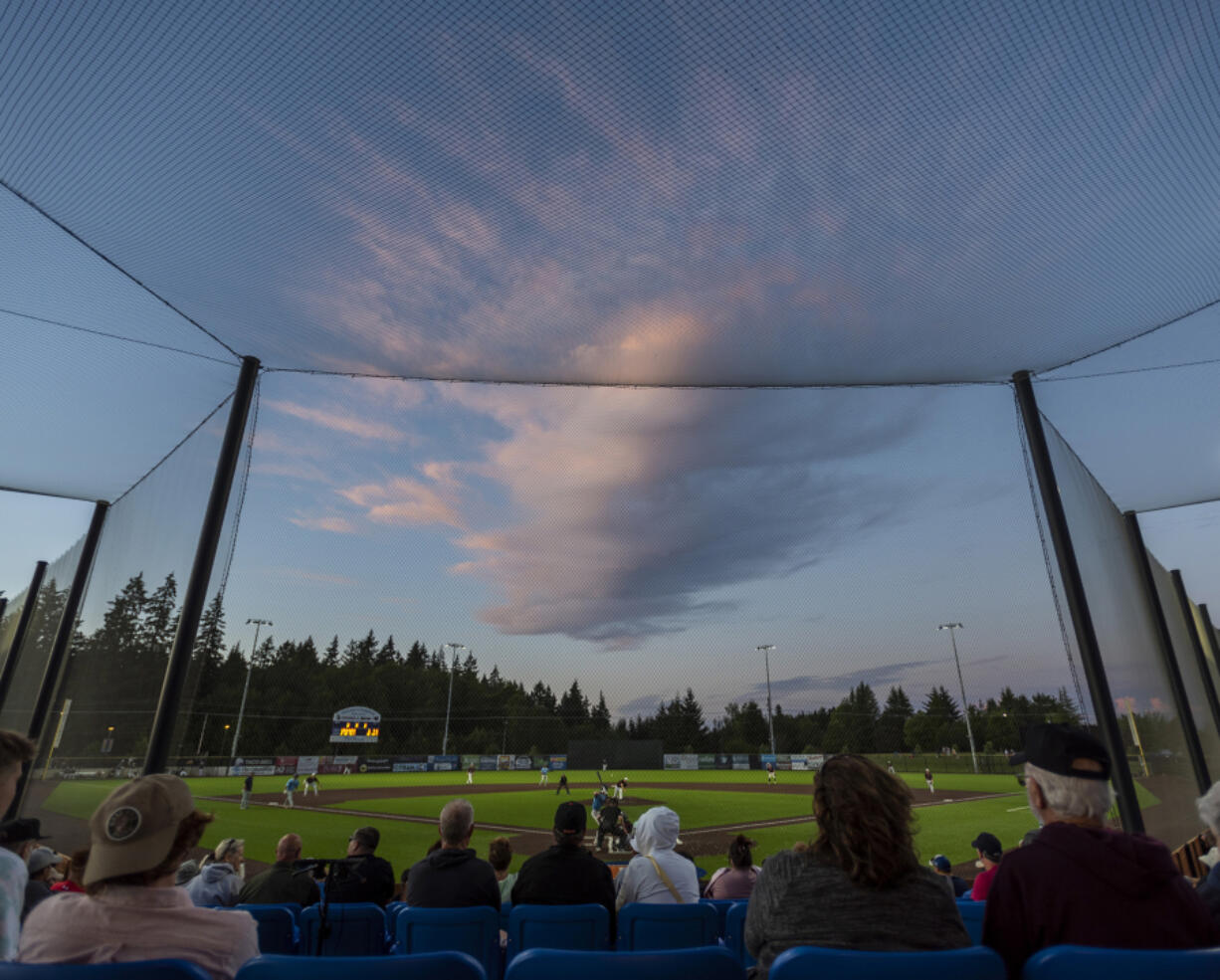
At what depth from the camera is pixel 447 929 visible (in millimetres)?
2455

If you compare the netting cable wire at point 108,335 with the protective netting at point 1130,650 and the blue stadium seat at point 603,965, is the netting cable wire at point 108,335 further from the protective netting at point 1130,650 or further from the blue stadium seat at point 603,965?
the protective netting at point 1130,650

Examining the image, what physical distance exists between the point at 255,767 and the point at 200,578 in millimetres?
31655

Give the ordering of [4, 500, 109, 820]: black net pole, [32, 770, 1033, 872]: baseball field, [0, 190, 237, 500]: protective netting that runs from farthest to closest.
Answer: [32, 770, 1033, 872]: baseball field < [4, 500, 109, 820]: black net pole < [0, 190, 237, 500]: protective netting

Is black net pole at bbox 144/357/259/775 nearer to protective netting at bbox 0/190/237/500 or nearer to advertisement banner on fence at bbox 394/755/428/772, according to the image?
protective netting at bbox 0/190/237/500

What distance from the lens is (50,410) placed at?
23.1 ft

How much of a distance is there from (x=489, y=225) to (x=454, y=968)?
4.77 m

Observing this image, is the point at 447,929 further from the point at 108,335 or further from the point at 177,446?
the point at 177,446

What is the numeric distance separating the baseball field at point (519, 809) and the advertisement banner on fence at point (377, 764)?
1.10m

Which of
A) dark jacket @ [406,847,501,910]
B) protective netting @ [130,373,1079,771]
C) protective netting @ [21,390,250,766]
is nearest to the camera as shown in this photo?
dark jacket @ [406,847,501,910]

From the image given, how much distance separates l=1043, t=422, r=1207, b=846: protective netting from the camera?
6.49m

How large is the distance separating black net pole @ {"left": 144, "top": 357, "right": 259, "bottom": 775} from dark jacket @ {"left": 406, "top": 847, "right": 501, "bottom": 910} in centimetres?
281

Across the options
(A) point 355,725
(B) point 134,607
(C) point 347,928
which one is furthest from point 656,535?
(A) point 355,725

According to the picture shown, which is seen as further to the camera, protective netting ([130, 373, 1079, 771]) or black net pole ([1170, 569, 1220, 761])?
black net pole ([1170, 569, 1220, 761])

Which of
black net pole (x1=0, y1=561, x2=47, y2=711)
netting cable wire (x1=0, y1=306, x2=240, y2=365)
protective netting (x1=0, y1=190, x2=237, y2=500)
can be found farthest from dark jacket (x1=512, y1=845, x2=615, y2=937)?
black net pole (x1=0, y1=561, x2=47, y2=711)
